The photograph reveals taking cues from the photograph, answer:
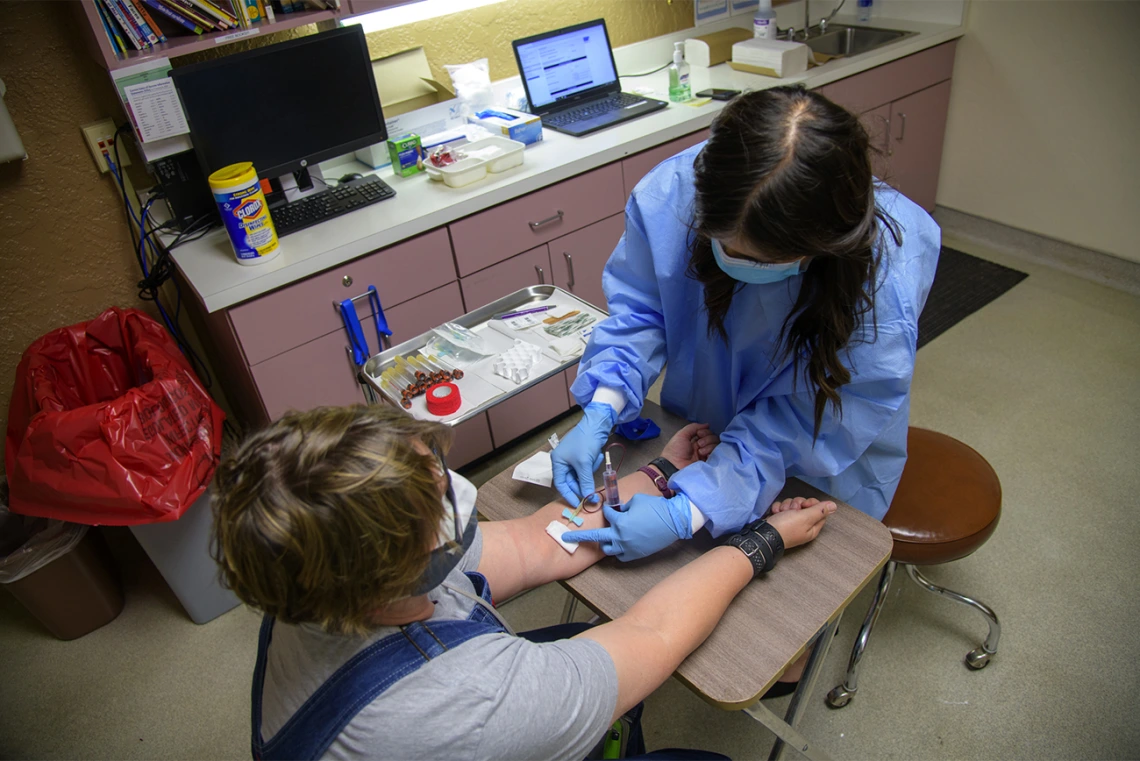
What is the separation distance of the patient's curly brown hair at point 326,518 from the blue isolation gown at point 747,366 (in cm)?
51

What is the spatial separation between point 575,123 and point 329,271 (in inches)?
39.9

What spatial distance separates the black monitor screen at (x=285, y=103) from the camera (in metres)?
1.85

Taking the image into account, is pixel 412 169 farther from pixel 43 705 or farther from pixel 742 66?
pixel 43 705

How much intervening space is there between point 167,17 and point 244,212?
0.57 m

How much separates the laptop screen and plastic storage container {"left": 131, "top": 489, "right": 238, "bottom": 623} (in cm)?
162

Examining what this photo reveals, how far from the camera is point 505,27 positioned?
2.60 m

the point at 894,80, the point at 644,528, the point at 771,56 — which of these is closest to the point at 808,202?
the point at 644,528

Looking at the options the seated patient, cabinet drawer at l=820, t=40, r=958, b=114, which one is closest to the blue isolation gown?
the seated patient

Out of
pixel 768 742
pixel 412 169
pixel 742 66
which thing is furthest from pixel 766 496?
pixel 742 66

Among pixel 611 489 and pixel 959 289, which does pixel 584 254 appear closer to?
pixel 611 489

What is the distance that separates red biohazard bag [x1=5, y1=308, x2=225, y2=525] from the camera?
1615 mm

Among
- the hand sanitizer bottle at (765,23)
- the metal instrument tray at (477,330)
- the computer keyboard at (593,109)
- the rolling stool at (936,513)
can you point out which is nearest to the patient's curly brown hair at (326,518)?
the metal instrument tray at (477,330)

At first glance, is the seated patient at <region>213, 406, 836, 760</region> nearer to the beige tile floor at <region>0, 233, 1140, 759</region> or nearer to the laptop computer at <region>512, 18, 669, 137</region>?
the beige tile floor at <region>0, 233, 1140, 759</region>

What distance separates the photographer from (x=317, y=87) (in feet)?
6.59
